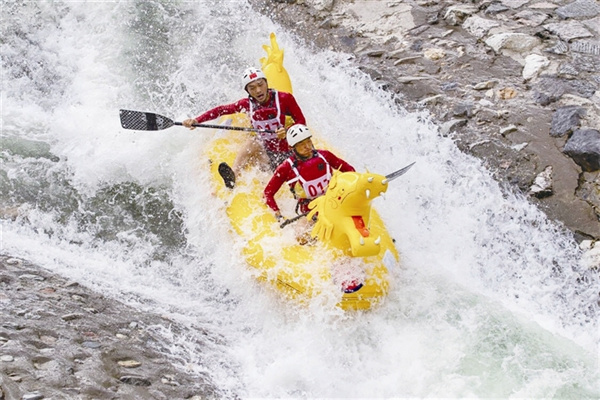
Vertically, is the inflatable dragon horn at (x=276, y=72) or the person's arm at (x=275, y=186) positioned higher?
the inflatable dragon horn at (x=276, y=72)

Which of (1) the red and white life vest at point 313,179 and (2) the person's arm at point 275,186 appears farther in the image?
(2) the person's arm at point 275,186

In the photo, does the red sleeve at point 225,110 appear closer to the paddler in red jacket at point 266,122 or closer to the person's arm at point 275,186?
the paddler in red jacket at point 266,122

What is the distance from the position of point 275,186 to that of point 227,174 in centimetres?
65

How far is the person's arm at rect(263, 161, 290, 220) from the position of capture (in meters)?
5.44

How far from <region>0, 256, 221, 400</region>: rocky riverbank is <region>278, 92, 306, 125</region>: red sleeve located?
8.21 ft

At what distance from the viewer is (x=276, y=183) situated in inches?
216

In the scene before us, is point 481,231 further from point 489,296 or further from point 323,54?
point 323,54

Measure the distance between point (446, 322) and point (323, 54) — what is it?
5008 mm

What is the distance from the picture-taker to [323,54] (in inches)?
343

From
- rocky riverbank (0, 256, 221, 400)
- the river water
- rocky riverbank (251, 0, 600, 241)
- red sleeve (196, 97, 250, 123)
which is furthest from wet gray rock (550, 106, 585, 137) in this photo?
rocky riverbank (0, 256, 221, 400)

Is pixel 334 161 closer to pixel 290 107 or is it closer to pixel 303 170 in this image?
pixel 303 170

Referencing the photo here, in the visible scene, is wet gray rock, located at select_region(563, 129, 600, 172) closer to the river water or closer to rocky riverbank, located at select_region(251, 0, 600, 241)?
rocky riverbank, located at select_region(251, 0, 600, 241)

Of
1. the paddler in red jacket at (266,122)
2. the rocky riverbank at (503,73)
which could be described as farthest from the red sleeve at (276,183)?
the rocky riverbank at (503,73)

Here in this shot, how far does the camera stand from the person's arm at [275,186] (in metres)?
5.44
